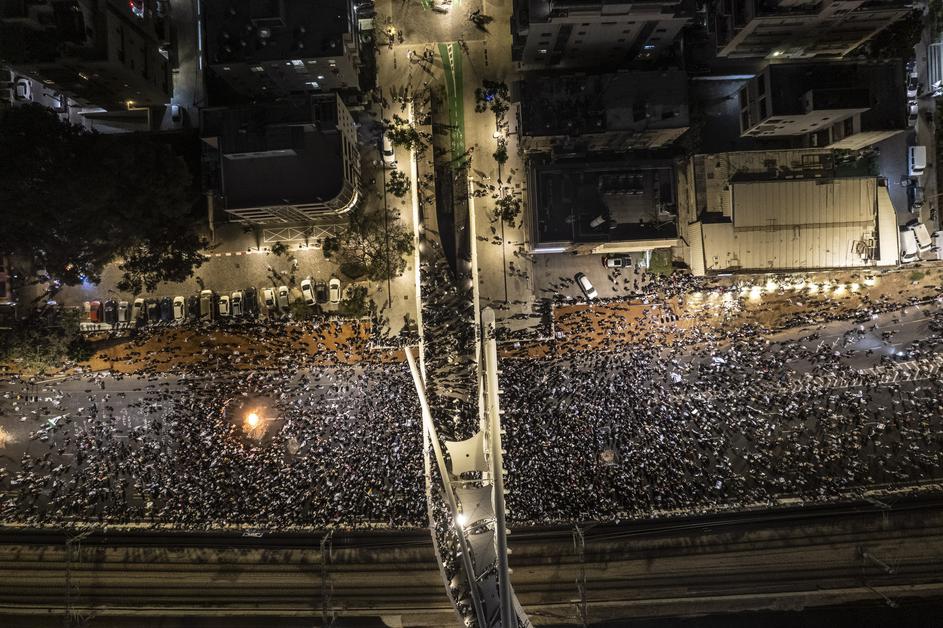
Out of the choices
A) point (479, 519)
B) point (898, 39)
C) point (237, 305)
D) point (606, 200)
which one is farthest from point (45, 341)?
point (898, 39)

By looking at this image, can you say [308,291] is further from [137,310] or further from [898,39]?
[898,39]

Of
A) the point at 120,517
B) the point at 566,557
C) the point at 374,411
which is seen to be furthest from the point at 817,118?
the point at 120,517

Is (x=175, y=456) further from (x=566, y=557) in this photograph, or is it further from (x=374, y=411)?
(x=566, y=557)

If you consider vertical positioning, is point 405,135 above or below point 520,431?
above

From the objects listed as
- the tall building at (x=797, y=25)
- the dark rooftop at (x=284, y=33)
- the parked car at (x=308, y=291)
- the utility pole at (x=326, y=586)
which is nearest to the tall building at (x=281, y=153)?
the dark rooftop at (x=284, y=33)

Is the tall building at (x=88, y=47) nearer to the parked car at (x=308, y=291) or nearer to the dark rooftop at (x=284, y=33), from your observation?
the dark rooftop at (x=284, y=33)

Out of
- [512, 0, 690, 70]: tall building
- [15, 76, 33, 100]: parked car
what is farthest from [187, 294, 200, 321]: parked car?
[512, 0, 690, 70]: tall building
